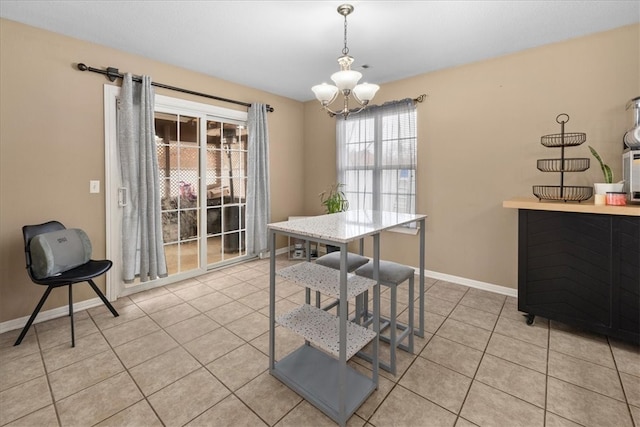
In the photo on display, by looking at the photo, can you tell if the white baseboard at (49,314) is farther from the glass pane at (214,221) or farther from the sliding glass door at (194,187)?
the glass pane at (214,221)

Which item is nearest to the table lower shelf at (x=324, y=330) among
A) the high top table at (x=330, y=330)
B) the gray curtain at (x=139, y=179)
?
the high top table at (x=330, y=330)

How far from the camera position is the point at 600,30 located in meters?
2.54

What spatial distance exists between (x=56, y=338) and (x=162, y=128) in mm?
2225

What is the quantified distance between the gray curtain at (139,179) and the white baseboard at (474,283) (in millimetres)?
3240

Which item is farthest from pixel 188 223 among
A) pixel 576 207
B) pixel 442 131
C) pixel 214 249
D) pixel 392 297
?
pixel 576 207

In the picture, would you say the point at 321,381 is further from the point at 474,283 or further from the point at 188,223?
the point at 188,223

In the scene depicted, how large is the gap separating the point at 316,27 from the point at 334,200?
2.14 metres

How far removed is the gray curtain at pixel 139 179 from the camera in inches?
114

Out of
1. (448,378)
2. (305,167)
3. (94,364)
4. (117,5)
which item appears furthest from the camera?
(305,167)

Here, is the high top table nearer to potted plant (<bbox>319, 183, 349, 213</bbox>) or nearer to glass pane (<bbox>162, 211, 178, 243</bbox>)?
potted plant (<bbox>319, 183, 349, 213</bbox>)

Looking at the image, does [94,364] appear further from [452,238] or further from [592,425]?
[452,238]

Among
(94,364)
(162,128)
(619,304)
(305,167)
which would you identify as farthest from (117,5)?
(619,304)

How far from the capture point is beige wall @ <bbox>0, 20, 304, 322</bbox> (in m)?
2.38

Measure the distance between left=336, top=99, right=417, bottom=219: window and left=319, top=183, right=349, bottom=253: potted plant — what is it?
101 millimetres
